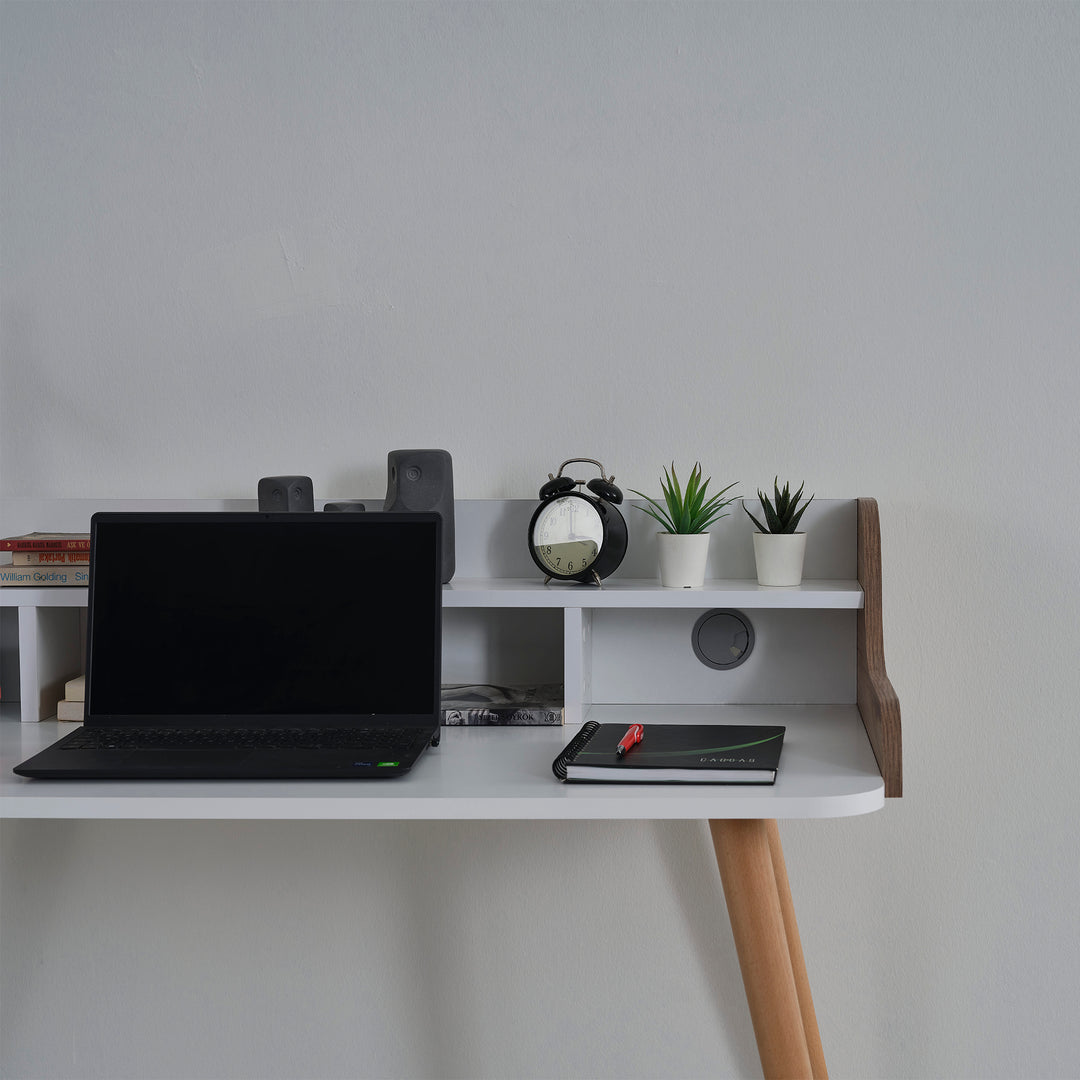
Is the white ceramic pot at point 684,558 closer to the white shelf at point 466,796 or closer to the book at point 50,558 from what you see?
the white shelf at point 466,796

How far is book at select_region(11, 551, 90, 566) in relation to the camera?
3.98 ft

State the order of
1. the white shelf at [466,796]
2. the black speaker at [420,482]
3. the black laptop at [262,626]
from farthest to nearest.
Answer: the black speaker at [420,482], the black laptop at [262,626], the white shelf at [466,796]

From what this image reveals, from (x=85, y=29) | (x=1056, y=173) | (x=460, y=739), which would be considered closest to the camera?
(x=460, y=739)

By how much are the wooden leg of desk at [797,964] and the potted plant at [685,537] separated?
314mm

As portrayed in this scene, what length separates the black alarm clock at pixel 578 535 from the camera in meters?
1.19

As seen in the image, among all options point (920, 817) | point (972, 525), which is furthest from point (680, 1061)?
point (972, 525)

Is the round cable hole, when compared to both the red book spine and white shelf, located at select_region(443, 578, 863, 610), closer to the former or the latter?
white shelf, located at select_region(443, 578, 863, 610)

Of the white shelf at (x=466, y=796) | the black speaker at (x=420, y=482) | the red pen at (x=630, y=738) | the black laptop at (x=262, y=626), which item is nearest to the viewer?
the white shelf at (x=466, y=796)

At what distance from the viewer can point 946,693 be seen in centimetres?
130

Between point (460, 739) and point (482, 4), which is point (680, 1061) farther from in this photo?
point (482, 4)

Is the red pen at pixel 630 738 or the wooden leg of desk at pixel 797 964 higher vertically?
the red pen at pixel 630 738

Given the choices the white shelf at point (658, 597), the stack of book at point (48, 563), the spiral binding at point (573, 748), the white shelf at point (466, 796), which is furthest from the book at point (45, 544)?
the spiral binding at point (573, 748)

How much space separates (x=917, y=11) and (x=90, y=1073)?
180 cm

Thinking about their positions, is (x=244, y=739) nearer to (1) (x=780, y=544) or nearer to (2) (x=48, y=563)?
(2) (x=48, y=563)
